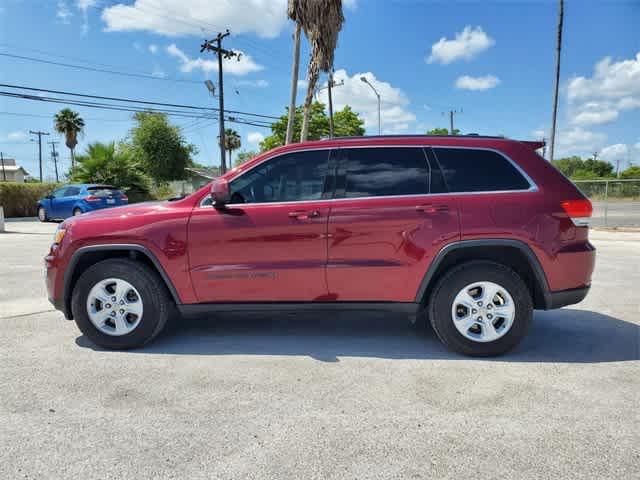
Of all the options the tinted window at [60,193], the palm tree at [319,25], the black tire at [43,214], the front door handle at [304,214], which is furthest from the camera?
the black tire at [43,214]

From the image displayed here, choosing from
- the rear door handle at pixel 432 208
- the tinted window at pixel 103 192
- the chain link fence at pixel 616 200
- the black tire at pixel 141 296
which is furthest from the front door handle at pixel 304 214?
the chain link fence at pixel 616 200

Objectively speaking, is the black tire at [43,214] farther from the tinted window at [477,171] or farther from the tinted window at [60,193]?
the tinted window at [477,171]

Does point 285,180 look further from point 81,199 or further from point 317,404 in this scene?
point 81,199

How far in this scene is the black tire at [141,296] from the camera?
3818 mm

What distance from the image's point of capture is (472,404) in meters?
2.89

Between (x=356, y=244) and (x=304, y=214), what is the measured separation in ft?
1.59

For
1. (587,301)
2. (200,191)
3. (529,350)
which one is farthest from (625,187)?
(200,191)

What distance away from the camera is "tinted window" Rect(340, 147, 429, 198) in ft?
12.3

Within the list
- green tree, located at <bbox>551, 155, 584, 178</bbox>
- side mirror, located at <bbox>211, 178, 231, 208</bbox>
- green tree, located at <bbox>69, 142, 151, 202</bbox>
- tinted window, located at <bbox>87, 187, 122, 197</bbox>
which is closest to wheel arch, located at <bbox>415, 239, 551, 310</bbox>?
side mirror, located at <bbox>211, 178, 231, 208</bbox>

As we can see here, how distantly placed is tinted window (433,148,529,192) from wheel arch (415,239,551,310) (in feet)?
1.49

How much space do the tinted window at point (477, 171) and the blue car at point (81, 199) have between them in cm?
1580

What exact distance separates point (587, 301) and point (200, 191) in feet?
15.4

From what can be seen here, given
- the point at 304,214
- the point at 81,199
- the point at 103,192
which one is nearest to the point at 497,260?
the point at 304,214

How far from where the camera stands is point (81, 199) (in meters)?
17.4
